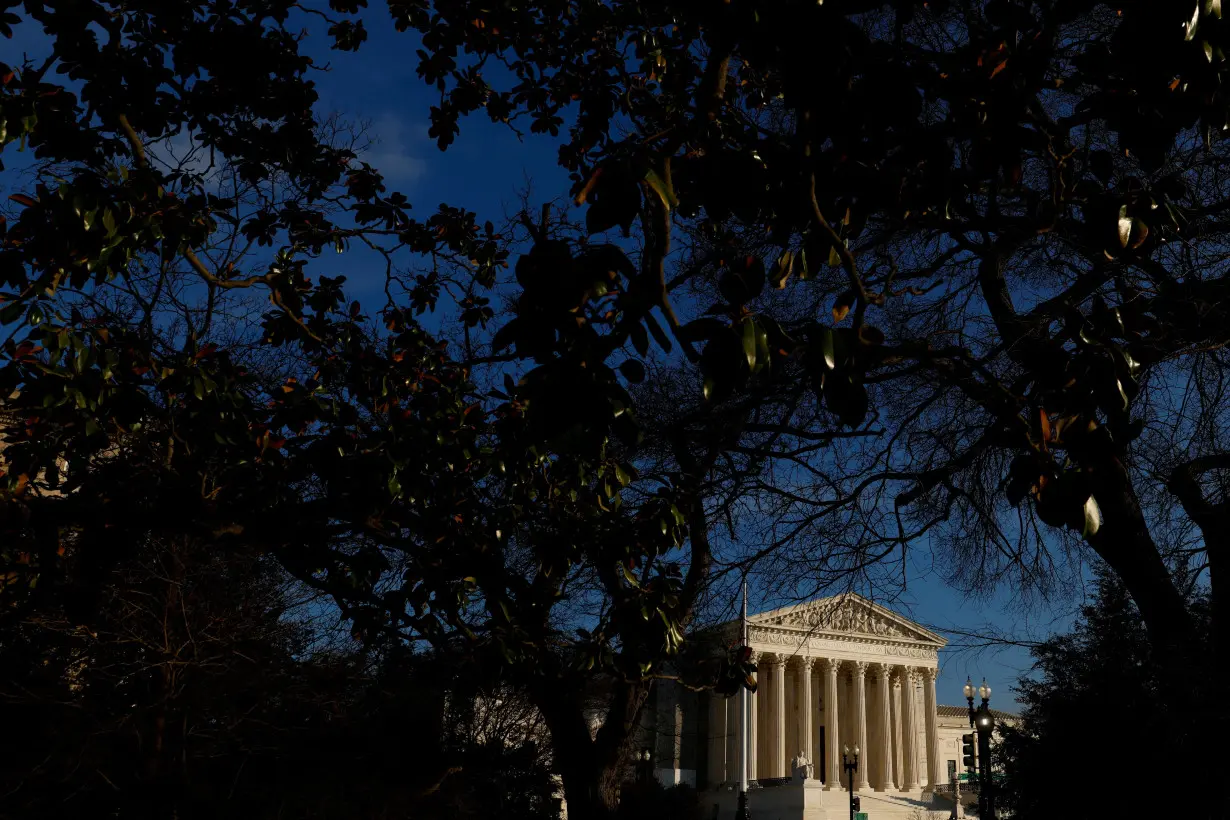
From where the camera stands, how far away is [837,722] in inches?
2830

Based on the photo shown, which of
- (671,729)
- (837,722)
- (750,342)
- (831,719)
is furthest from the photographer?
(837,722)

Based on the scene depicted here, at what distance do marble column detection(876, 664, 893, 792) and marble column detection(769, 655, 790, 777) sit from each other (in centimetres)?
747

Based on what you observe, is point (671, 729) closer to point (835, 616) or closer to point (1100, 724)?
point (1100, 724)

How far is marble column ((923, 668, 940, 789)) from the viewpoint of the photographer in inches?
2872

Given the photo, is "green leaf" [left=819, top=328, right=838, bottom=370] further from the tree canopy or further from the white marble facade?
the white marble facade

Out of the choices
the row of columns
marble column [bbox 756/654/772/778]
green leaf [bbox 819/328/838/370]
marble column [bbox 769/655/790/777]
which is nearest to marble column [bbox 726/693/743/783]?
the row of columns

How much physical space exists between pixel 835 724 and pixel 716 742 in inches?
330

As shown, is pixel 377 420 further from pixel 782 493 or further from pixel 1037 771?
pixel 1037 771

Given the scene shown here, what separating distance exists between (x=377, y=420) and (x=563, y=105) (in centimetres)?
320

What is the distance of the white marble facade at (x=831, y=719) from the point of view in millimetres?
69188

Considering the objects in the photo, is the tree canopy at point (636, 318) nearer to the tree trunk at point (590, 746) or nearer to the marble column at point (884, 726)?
the tree trunk at point (590, 746)

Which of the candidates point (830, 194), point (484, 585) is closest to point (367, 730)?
point (484, 585)

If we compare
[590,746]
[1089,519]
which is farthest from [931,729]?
[1089,519]

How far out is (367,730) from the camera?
1541 cm
